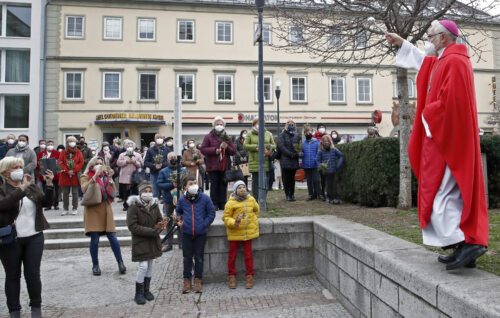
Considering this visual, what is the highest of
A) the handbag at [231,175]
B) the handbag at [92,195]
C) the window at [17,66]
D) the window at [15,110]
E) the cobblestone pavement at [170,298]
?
the window at [17,66]

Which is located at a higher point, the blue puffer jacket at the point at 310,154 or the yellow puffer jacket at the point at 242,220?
the blue puffer jacket at the point at 310,154

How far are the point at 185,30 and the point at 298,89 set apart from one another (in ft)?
29.2

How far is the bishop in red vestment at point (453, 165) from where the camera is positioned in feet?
9.75

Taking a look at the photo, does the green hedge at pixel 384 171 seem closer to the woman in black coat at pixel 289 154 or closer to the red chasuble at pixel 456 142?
the woman in black coat at pixel 289 154

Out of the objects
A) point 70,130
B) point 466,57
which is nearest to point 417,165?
point 466,57

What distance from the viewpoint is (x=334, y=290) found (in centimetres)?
504

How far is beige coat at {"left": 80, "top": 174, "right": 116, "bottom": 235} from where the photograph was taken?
6445 millimetres

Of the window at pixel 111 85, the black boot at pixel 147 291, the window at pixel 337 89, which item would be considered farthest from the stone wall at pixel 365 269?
the window at pixel 337 89

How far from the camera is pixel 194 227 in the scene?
550 cm

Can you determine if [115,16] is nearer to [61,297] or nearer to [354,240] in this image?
[61,297]

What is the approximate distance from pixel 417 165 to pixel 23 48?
29.3m

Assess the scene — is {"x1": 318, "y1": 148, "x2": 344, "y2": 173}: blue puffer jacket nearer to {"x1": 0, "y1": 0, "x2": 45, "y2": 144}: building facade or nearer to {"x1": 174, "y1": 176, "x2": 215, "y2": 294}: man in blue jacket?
{"x1": 174, "y1": 176, "x2": 215, "y2": 294}: man in blue jacket

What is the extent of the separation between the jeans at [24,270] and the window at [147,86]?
23639 mm

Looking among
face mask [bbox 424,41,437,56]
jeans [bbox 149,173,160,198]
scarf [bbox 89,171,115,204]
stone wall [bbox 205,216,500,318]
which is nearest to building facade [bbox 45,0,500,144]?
jeans [bbox 149,173,160,198]
